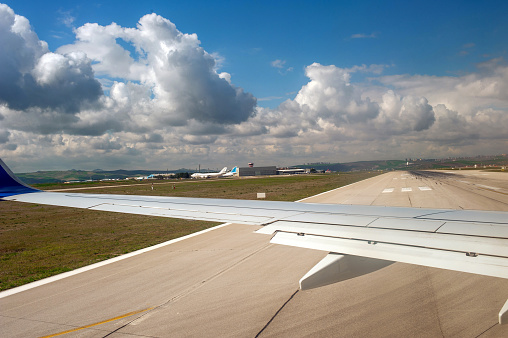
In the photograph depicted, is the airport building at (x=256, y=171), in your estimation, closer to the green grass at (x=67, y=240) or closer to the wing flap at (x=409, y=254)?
the green grass at (x=67, y=240)

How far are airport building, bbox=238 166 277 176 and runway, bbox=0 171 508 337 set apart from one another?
12451cm

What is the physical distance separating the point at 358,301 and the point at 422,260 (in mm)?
2570

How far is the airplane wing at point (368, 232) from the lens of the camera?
9.02ft

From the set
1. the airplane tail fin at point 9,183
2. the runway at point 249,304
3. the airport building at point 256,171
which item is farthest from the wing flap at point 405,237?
the airport building at point 256,171

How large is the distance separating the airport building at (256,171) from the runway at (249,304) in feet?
408

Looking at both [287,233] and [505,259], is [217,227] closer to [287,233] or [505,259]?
[287,233]

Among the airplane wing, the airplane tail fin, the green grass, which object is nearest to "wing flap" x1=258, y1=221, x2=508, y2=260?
the airplane wing

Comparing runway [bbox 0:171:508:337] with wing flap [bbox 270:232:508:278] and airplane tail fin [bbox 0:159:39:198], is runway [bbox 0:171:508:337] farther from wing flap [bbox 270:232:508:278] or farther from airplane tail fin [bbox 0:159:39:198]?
airplane tail fin [bbox 0:159:39:198]

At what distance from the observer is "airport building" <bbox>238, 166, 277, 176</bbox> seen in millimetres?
137375

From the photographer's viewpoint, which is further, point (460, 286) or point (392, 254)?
point (460, 286)

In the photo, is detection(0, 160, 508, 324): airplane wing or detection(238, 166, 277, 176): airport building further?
detection(238, 166, 277, 176): airport building

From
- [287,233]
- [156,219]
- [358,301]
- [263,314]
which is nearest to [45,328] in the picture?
[263,314]

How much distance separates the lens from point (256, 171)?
472ft

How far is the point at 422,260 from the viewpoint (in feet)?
9.29
